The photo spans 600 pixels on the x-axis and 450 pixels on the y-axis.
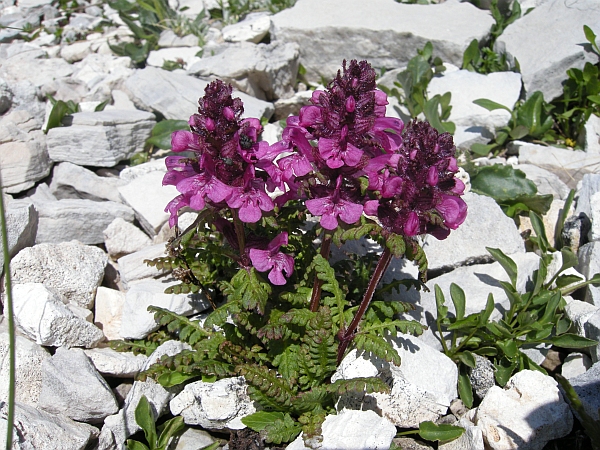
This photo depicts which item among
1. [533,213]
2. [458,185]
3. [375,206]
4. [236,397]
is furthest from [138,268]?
[533,213]

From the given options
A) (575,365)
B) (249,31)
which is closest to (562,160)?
(575,365)

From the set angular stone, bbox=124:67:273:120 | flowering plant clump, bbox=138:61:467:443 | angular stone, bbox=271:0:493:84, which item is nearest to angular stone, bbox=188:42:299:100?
angular stone, bbox=124:67:273:120

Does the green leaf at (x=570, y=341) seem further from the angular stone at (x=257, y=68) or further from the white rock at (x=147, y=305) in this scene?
the angular stone at (x=257, y=68)

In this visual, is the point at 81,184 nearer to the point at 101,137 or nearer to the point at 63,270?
the point at 101,137

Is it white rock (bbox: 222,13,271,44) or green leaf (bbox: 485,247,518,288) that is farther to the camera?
white rock (bbox: 222,13,271,44)

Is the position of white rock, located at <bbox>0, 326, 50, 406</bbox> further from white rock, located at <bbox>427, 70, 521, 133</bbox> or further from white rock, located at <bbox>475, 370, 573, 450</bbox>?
white rock, located at <bbox>427, 70, 521, 133</bbox>

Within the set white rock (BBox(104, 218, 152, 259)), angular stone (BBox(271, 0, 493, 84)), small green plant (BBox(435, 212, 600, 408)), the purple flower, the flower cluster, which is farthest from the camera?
angular stone (BBox(271, 0, 493, 84))

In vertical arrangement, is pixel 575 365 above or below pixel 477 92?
below
